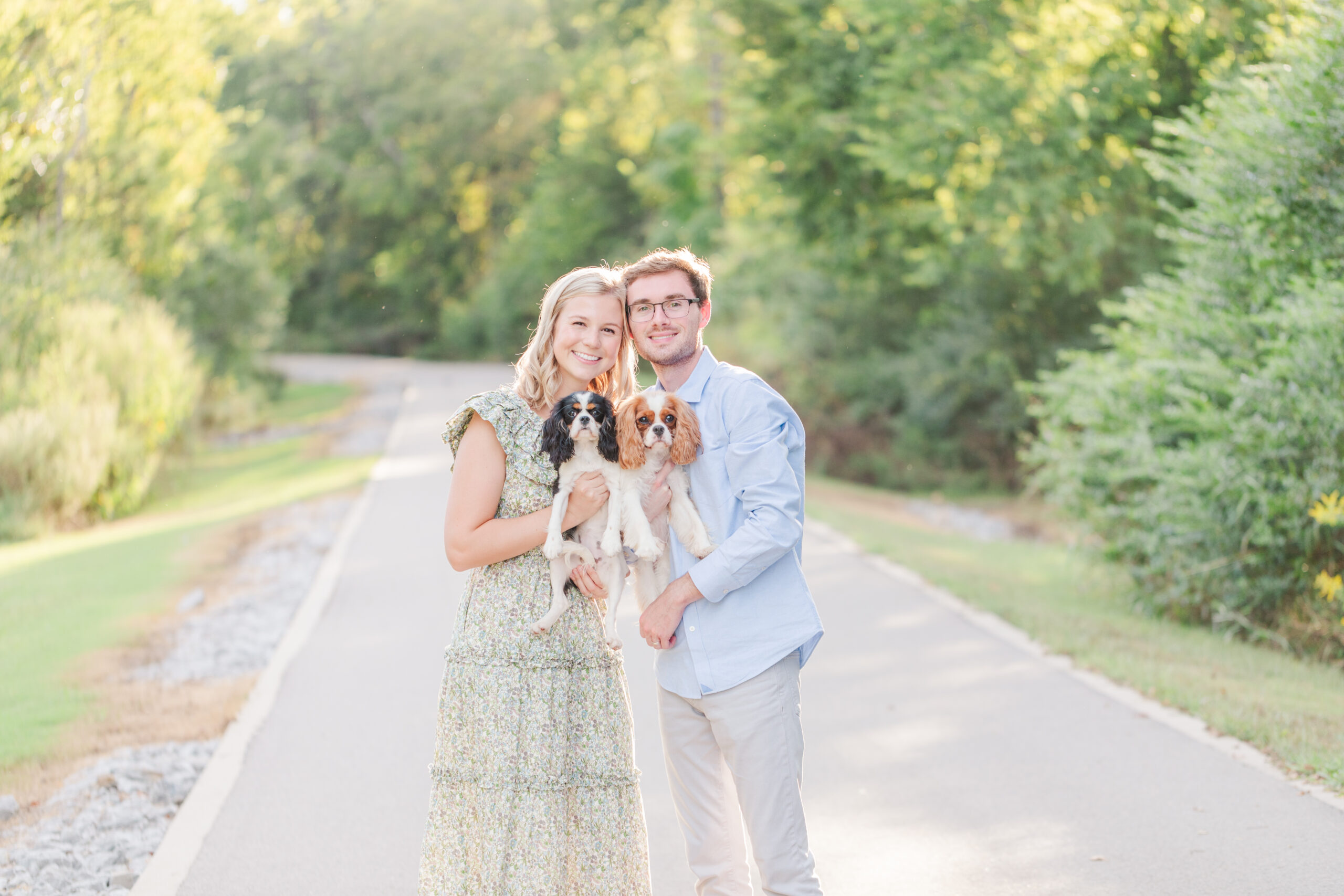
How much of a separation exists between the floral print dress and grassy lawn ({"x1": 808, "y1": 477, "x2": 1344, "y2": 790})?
383cm

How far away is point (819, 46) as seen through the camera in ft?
71.1

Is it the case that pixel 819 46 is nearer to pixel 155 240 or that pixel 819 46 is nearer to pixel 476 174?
pixel 155 240

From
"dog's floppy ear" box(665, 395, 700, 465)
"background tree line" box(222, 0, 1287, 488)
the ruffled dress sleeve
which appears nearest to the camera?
"dog's floppy ear" box(665, 395, 700, 465)

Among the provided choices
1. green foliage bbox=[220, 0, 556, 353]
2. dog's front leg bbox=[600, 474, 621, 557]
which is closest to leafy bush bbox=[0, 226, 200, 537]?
dog's front leg bbox=[600, 474, 621, 557]

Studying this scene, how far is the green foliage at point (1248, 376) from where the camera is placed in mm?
8305

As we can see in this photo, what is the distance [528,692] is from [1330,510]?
6.55m

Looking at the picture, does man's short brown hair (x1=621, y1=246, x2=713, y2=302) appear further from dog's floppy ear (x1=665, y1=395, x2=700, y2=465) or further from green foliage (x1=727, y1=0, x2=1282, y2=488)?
green foliage (x1=727, y1=0, x2=1282, y2=488)

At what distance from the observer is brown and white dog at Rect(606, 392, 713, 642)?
3.44 m

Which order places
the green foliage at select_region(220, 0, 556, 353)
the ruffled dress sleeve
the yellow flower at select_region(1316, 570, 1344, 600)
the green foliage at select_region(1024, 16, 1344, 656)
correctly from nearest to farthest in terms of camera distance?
the ruffled dress sleeve → the yellow flower at select_region(1316, 570, 1344, 600) → the green foliage at select_region(1024, 16, 1344, 656) → the green foliage at select_region(220, 0, 556, 353)

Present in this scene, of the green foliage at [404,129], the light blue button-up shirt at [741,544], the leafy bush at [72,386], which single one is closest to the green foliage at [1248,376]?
the light blue button-up shirt at [741,544]

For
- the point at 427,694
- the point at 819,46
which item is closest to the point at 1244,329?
the point at 427,694

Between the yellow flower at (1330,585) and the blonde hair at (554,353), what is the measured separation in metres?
6.40

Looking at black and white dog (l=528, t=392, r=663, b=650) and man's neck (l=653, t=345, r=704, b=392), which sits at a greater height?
man's neck (l=653, t=345, r=704, b=392)

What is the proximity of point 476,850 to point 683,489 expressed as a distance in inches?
51.0
